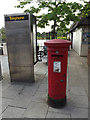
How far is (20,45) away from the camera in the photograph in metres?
4.15

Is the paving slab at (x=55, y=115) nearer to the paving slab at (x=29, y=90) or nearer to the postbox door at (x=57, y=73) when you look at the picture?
the postbox door at (x=57, y=73)

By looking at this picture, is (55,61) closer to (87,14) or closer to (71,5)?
(71,5)

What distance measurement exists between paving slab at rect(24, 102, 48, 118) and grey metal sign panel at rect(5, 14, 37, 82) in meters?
1.63

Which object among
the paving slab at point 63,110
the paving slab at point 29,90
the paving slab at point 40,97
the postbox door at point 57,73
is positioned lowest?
the paving slab at point 63,110

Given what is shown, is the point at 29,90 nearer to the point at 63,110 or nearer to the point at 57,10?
the point at 63,110

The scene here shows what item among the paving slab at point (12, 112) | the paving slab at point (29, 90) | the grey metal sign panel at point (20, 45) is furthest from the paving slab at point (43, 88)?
the paving slab at point (12, 112)

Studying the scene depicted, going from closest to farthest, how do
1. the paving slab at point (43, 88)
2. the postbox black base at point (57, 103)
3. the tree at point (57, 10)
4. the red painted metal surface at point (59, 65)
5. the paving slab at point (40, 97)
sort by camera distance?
the red painted metal surface at point (59, 65)
the postbox black base at point (57, 103)
the paving slab at point (40, 97)
the paving slab at point (43, 88)
the tree at point (57, 10)

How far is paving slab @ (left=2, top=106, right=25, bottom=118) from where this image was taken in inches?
99.6

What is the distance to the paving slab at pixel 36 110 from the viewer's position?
2.53m

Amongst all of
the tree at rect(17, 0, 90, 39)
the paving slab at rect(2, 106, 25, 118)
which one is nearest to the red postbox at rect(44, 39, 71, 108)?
the paving slab at rect(2, 106, 25, 118)

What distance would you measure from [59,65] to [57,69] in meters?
0.12

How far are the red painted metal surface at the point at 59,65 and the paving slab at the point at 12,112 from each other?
0.90 metres

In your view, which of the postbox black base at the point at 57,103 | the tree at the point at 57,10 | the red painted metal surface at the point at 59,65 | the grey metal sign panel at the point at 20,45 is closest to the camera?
the red painted metal surface at the point at 59,65

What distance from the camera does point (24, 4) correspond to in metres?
7.96
